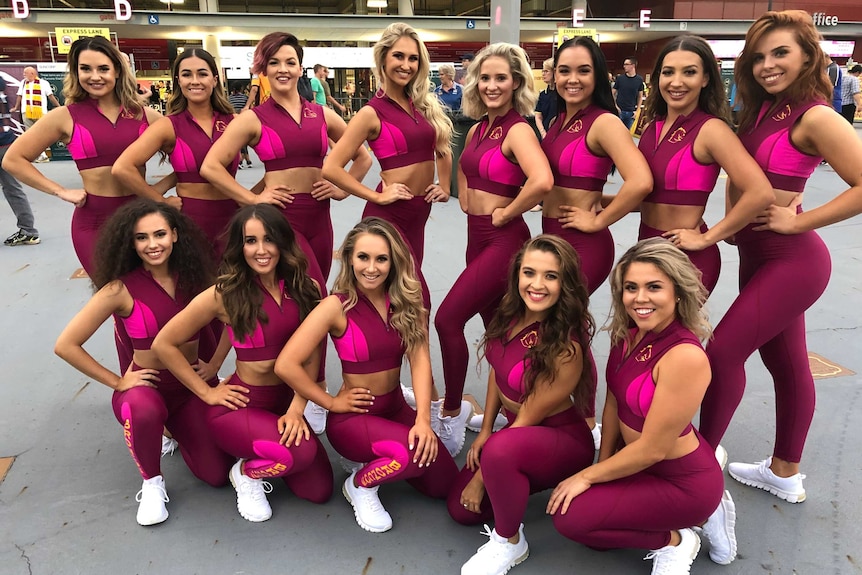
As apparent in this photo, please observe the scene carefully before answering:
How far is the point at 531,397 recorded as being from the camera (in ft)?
5.92

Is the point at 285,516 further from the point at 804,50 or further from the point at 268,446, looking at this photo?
the point at 804,50

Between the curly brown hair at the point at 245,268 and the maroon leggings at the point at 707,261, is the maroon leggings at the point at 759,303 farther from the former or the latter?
the curly brown hair at the point at 245,268

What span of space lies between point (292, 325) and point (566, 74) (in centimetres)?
128

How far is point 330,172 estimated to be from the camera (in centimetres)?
241

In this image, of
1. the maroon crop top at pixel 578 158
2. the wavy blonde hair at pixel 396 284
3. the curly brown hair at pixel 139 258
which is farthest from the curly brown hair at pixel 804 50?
the curly brown hair at pixel 139 258

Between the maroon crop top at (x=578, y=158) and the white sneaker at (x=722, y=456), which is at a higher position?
the maroon crop top at (x=578, y=158)

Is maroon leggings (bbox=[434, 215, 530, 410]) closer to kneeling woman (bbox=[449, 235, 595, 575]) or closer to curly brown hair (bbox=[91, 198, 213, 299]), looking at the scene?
kneeling woman (bbox=[449, 235, 595, 575])

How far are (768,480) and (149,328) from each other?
2217 mm

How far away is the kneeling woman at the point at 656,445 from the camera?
153 cm

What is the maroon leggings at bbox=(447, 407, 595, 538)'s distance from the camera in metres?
1.67

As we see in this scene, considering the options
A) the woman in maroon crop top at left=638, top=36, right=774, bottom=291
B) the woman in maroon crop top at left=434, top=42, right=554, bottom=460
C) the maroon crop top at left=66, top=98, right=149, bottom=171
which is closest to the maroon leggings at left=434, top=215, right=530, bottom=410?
the woman in maroon crop top at left=434, top=42, right=554, bottom=460

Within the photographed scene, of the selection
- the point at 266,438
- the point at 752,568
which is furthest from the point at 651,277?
the point at 266,438

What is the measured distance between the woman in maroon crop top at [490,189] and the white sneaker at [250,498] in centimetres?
Answer: 74

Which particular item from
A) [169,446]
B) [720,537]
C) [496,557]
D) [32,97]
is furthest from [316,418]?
[32,97]
